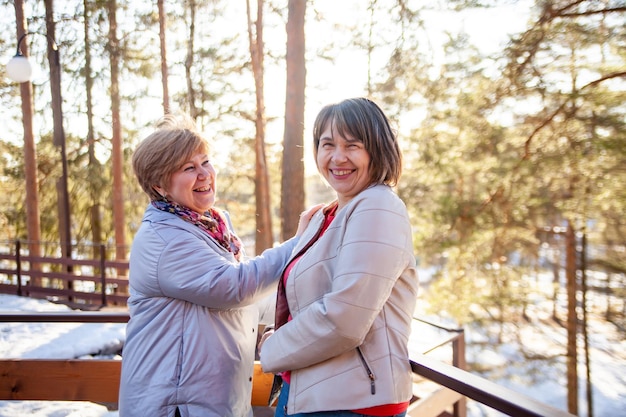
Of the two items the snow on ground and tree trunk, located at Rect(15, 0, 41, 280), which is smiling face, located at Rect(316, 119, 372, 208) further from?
tree trunk, located at Rect(15, 0, 41, 280)

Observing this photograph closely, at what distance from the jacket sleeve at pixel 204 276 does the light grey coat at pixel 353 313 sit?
256 mm

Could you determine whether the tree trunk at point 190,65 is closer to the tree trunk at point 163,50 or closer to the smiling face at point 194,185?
the tree trunk at point 163,50

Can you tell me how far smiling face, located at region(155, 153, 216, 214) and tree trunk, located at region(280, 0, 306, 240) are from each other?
417cm

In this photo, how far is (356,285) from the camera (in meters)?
1.20

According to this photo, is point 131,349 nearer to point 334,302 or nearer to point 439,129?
point 334,302

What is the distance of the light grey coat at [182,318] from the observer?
1558 mm

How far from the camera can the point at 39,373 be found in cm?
241

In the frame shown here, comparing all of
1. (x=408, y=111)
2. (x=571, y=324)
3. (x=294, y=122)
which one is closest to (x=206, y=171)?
(x=294, y=122)

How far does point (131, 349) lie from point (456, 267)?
9.88 meters

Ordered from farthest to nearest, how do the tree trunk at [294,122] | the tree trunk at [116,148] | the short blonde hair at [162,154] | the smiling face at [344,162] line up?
1. the tree trunk at [116,148]
2. the tree trunk at [294,122]
3. the short blonde hair at [162,154]
4. the smiling face at [344,162]

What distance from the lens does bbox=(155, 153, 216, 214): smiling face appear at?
1.72 meters

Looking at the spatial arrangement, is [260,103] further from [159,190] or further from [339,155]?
[339,155]

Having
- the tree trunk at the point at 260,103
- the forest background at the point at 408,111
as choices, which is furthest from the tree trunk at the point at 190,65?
the tree trunk at the point at 260,103

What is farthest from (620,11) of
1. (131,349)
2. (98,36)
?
(98,36)
